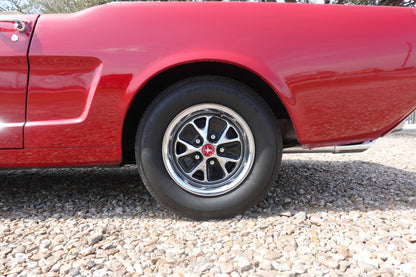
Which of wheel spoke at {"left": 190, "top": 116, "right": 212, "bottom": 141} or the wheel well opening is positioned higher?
the wheel well opening

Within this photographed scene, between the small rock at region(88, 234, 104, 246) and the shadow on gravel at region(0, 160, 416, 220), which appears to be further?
the shadow on gravel at region(0, 160, 416, 220)

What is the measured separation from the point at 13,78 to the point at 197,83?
1083 mm

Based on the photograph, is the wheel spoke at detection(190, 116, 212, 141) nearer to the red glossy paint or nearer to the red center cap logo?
the red center cap logo

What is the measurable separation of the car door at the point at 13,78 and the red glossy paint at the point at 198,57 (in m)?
0.04

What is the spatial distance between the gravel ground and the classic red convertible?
0.24 m

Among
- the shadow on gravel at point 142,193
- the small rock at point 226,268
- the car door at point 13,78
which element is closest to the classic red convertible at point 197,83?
the car door at point 13,78

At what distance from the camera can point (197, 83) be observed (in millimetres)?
1929

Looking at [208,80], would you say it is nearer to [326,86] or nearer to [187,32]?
[187,32]

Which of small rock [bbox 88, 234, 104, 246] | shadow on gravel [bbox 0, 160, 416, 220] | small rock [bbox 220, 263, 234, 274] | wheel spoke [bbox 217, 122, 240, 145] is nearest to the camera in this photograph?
small rock [bbox 220, 263, 234, 274]

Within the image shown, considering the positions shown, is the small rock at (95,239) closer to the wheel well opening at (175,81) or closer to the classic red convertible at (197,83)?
the classic red convertible at (197,83)

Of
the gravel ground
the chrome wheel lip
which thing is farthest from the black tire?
the gravel ground

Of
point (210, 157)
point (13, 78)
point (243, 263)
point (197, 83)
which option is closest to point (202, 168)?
point (210, 157)

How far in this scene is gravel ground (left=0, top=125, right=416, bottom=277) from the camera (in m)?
1.44

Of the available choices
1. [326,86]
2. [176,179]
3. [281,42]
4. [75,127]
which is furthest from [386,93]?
[75,127]
